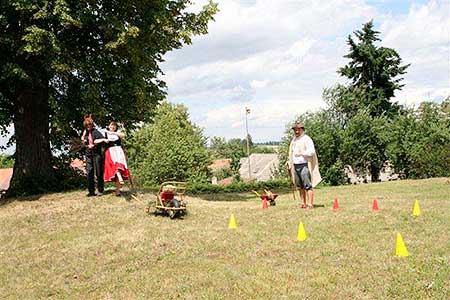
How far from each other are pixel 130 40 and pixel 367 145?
31441 mm

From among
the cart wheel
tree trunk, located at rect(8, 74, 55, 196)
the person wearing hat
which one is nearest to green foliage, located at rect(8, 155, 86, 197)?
tree trunk, located at rect(8, 74, 55, 196)

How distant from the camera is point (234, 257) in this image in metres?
8.03

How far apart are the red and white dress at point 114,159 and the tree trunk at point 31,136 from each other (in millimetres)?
Answer: 3442

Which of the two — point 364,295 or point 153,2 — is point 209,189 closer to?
point 153,2

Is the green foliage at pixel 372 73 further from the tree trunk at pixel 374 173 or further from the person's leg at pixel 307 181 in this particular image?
the person's leg at pixel 307 181

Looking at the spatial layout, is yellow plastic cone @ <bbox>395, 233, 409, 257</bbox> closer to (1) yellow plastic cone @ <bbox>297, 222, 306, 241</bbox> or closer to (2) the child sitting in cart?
(1) yellow plastic cone @ <bbox>297, 222, 306, 241</bbox>

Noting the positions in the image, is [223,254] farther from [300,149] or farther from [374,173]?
[374,173]

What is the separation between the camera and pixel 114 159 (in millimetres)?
12797

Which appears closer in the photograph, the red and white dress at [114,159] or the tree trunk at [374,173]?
the red and white dress at [114,159]

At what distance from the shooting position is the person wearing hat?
1154 centimetres

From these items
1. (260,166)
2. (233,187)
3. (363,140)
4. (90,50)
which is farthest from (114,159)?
(260,166)

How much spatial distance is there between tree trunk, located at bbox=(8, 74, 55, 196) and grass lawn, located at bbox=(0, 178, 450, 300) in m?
3.30

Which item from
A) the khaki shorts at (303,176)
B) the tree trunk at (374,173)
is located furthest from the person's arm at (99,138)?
the tree trunk at (374,173)

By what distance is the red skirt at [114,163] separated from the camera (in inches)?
502
